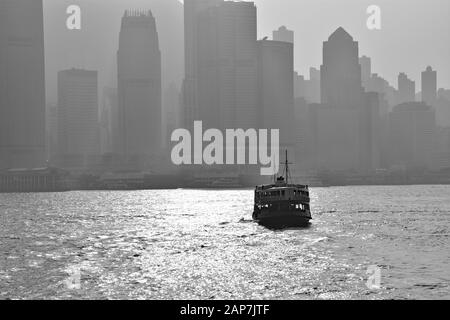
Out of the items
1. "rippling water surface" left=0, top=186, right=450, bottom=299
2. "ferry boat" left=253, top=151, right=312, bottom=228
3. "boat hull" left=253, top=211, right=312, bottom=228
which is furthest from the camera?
"boat hull" left=253, top=211, right=312, bottom=228

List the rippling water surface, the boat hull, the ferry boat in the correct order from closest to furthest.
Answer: the rippling water surface < the ferry boat < the boat hull

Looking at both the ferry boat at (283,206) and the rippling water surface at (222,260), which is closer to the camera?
the rippling water surface at (222,260)

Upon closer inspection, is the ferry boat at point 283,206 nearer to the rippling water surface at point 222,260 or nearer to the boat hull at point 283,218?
the boat hull at point 283,218

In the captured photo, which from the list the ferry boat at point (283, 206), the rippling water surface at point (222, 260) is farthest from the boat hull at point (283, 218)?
the rippling water surface at point (222, 260)

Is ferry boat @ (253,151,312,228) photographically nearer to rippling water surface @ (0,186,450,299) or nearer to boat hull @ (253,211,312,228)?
boat hull @ (253,211,312,228)

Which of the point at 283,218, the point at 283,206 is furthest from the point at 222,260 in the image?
the point at 283,206

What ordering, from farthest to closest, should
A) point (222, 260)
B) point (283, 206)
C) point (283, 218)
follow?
point (283, 206), point (283, 218), point (222, 260)

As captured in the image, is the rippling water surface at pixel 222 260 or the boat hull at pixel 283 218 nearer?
the rippling water surface at pixel 222 260

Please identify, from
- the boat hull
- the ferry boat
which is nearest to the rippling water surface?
the boat hull

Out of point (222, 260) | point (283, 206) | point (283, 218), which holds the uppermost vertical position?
point (283, 206)

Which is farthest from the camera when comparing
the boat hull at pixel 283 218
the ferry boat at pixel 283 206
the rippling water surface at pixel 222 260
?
the boat hull at pixel 283 218

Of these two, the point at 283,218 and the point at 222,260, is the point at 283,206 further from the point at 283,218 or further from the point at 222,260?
the point at 222,260

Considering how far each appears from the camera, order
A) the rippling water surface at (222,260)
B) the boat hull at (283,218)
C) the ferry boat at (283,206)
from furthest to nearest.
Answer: the boat hull at (283,218) < the ferry boat at (283,206) < the rippling water surface at (222,260)
